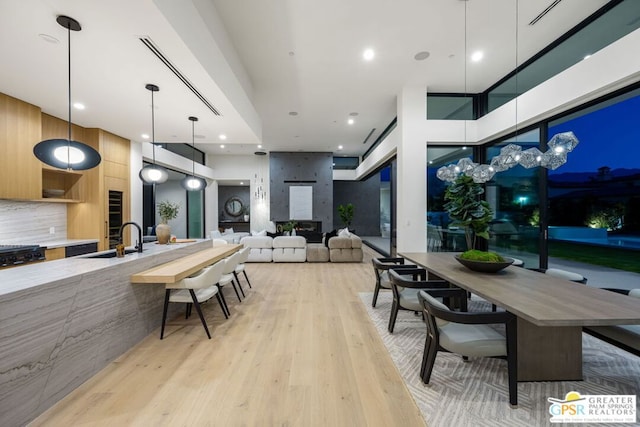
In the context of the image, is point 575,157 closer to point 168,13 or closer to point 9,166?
point 168,13

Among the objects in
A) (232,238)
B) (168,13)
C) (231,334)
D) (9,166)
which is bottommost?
(231,334)

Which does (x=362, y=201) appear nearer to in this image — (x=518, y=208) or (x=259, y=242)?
(x=259, y=242)

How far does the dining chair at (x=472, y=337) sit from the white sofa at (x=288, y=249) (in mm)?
5148

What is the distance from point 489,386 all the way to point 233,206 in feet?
37.5

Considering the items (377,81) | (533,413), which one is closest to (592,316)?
(533,413)

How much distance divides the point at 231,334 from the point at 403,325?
6.77ft

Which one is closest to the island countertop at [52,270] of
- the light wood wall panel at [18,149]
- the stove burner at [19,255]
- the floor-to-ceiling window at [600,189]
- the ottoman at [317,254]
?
the stove burner at [19,255]

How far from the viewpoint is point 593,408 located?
1846 mm

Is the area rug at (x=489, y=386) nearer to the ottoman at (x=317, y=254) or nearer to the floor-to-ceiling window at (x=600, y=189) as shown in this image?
the floor-to-ceiling window at (x=600, y=189)

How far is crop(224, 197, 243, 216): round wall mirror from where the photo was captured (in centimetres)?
1198

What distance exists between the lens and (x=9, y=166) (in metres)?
3.53

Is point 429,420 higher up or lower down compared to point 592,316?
lower down

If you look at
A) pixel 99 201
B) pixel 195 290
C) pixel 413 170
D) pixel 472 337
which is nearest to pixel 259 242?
pixel 99 201

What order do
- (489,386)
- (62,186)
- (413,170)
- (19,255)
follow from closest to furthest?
(489,386)
(19,255)
(62,186)
(413,170)
